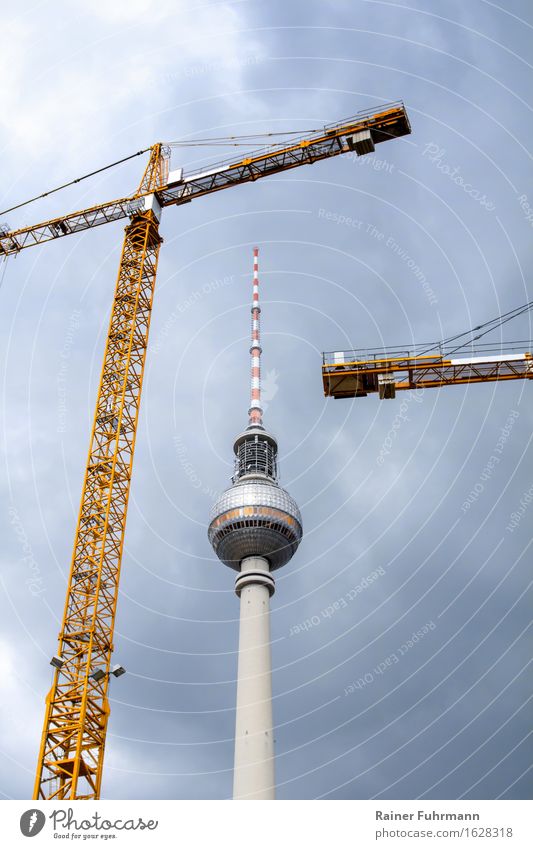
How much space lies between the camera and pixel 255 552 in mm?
101562

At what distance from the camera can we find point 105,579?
58.1m

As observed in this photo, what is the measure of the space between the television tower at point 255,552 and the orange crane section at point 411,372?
112 ft

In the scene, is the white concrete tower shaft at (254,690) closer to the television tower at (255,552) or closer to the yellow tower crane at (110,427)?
the television tower at (255,552)

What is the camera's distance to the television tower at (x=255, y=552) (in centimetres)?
8088

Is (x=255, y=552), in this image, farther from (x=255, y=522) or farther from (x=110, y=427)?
(x=110, y=427)

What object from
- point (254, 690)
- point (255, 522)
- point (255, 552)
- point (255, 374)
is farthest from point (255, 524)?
point (255, 374)

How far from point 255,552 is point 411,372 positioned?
133 feet

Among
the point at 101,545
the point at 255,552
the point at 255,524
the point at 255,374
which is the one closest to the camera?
the point at 101,545

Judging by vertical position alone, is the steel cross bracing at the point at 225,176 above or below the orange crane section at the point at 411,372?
above

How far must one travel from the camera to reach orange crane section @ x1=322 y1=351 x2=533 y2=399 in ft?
214

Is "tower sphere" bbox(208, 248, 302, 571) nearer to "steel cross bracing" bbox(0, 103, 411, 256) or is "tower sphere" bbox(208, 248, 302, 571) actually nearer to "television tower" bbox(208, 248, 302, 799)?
"television tower" bbox(208, 248, 302, 799)

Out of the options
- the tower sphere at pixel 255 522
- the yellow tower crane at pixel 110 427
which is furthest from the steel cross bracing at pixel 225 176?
the tower sphere at pixel 255 522
